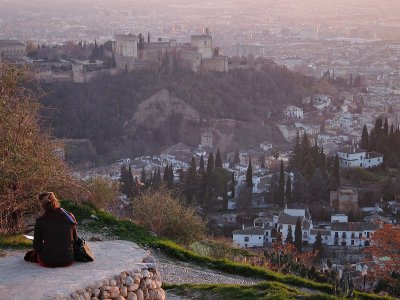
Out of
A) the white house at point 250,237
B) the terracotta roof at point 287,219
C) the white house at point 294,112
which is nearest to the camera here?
the white house at point 250,237

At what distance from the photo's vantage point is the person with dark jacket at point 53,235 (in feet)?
18.5

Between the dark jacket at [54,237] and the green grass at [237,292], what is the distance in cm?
171

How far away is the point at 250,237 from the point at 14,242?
440 inches

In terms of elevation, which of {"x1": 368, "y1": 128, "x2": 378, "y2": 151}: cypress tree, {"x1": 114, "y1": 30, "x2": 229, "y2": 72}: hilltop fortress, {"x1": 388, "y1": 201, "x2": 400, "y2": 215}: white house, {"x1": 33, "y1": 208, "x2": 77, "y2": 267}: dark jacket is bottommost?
{"x1": 388, "y1": 201, "x2": 400, "y2": 215}: white house

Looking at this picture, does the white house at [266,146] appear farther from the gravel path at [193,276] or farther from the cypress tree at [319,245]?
the gravel path at [193,276]

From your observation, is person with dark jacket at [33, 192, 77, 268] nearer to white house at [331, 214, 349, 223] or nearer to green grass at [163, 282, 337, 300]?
green grass at [163, 282, 337, 300]

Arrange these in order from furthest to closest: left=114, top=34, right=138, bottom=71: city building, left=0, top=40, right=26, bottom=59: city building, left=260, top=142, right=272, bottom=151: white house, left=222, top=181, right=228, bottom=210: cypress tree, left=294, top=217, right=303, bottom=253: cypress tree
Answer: left=114, top=34, right=138, bottom=71: city building, left=0, top=40, right=26, bottom=59: city building, left=260, top=142, right=272, bottom=151: white house, left=222, top=181, right=228, bottom=210: cypress tree, left=294, top=217, right=303, bottom=253: cypress tree

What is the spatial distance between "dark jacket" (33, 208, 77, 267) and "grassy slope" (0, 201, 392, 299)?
188cm

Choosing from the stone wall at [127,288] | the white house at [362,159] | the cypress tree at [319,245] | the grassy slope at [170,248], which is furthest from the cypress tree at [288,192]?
the stone wall at [127,288]

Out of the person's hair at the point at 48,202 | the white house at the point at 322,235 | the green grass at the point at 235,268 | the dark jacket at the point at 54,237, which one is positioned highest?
the person's hair at the point at 48,202

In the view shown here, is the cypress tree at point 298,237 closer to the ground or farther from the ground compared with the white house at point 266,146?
farther from the ground

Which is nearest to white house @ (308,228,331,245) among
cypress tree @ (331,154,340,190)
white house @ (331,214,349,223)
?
white house @ (331,214,349,223)

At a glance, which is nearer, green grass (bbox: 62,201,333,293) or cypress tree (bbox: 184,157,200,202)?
green grass (bbox: 62,201,333,293)

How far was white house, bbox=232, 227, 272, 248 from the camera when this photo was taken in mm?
18188
